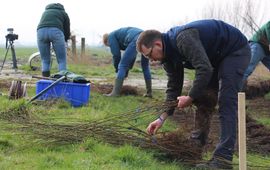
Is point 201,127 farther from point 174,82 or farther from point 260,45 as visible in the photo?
point 260,45

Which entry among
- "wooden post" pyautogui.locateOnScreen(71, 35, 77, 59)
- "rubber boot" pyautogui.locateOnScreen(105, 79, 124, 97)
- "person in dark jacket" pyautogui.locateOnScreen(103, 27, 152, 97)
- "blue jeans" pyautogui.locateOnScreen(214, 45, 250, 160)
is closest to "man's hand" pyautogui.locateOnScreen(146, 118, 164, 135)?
"blue jeans" pyautogui.locateOnScreen(214, 45, 250, 160)

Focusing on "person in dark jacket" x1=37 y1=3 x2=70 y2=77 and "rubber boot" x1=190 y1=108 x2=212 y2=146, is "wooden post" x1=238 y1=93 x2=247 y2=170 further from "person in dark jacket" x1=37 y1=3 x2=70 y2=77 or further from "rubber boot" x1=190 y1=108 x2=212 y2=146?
"person in dark jacket" x1=37 y1=3 x2=70 y2=77

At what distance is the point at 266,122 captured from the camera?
7805 mm

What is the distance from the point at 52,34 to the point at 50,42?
28cm

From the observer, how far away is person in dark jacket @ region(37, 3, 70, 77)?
8.88 meters

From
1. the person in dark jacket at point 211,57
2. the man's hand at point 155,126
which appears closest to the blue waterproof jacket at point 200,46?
the person in dark jacket at point 211,57

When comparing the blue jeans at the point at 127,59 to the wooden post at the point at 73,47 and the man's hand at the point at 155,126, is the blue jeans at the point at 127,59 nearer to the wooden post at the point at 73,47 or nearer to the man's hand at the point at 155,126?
the man's hand at the point at 155,126

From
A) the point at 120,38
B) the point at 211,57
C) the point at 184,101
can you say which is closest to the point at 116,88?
the point at 120,38

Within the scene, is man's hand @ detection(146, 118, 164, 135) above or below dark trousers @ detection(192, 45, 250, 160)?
below

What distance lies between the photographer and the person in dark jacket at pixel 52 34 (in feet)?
29.1

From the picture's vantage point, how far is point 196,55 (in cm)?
442

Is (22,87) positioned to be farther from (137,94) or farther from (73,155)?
(73,155)

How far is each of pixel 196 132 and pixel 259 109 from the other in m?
4.14

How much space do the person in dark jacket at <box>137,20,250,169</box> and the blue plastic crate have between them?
2.92 meters
